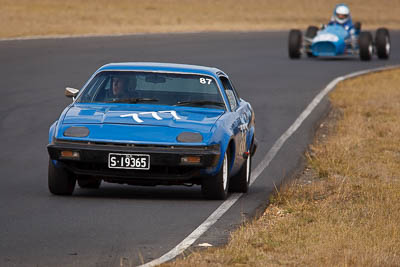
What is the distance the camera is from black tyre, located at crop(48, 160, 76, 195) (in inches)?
408

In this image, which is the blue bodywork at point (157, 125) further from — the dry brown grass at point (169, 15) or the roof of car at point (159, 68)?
the dry brown grass at point (169, 15)

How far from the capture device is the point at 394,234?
846 centimetres

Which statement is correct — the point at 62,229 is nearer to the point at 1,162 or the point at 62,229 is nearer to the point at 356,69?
the point at 1,162

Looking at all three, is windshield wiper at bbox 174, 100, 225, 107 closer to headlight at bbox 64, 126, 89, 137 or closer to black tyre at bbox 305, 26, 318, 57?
headlight at bbox 64, 126, 89, 137

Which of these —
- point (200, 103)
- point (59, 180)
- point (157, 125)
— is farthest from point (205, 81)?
point (59, 180)

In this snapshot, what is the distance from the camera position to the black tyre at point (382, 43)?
3528 cm

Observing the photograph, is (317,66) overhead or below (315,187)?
below

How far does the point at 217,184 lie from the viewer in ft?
34.4

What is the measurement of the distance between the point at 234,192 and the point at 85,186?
152 centimetres

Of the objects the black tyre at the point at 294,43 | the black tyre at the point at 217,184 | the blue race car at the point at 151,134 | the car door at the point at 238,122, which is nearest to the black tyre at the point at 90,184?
the blue race car at the point at 151,134

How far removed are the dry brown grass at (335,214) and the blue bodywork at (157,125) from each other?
73cm

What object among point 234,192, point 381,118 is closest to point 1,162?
point 234,192

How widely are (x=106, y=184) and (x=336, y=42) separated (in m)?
22.6

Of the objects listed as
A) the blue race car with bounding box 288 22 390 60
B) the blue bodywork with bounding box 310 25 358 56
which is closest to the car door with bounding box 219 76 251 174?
the blue bodywork with bounding box 310 25 358 56
